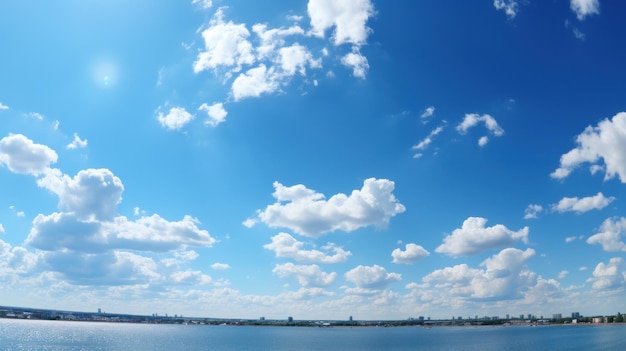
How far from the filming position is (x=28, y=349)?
118 m

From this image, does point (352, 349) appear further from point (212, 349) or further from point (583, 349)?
point (583, 349)

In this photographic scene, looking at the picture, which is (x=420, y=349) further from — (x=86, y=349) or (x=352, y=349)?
(x=86, y=349)

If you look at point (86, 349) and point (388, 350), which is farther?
point (388, 350)

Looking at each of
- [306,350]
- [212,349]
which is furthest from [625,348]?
[212,349]

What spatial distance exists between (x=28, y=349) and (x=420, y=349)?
362ft

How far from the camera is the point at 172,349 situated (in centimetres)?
13812

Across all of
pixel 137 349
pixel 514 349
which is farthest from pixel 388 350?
pixel 137 349

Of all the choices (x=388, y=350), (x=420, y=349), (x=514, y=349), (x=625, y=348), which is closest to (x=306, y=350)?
(x=388, y=350)

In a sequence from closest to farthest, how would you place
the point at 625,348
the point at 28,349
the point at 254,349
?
the point at 28,349 → the point at 625,348 → the point at 254,349

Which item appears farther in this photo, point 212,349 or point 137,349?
point 212,349

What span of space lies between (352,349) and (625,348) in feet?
250

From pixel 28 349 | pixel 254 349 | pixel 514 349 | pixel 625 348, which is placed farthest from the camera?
pixel 254 349

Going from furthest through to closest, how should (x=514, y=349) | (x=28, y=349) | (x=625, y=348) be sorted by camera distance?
(x=514, y=349) < (x=625, y=348) < (x=28, y=349)

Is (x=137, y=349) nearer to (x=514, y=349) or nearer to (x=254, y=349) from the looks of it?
(x=254, y=349)
